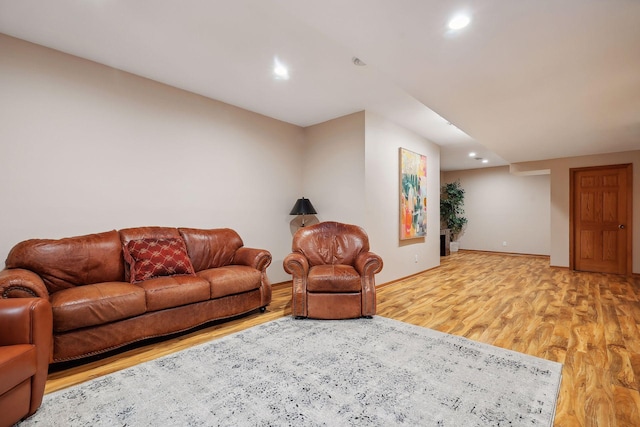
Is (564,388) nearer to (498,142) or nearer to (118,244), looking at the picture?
(118,244)

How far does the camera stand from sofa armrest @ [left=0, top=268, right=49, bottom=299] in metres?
1.97

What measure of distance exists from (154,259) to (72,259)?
63cm

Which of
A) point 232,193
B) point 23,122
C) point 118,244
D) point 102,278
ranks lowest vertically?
point 102,278

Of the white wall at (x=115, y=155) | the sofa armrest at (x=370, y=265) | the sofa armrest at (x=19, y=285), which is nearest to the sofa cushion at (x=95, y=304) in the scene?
the sofa armrest at (x=19, y=285)

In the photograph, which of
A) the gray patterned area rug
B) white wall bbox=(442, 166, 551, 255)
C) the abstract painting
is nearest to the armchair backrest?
the gray patterned area rug

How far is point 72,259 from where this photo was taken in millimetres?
2594

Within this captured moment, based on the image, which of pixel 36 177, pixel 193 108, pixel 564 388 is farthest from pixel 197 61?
pixel 564 388

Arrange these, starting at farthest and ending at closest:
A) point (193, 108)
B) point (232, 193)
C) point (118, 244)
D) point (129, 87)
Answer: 1. point (232, 193)
2. point (193, 108)
3. point (129, 87)
4. point (118, 244)

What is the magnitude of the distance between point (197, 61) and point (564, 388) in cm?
398

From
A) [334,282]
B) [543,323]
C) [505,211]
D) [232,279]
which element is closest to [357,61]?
[334,282]

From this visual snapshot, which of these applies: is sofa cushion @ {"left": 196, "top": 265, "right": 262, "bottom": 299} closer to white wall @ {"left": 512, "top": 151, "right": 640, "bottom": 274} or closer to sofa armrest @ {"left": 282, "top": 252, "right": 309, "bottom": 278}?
sofa armrest @ {"left": 282, "top": 252, "right": 309, "bottom": 278}

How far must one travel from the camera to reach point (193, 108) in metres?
3.73

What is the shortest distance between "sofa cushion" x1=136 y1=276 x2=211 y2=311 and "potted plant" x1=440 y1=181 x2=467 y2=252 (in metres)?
7.81

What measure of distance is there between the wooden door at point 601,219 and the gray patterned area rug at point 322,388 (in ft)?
17.7
